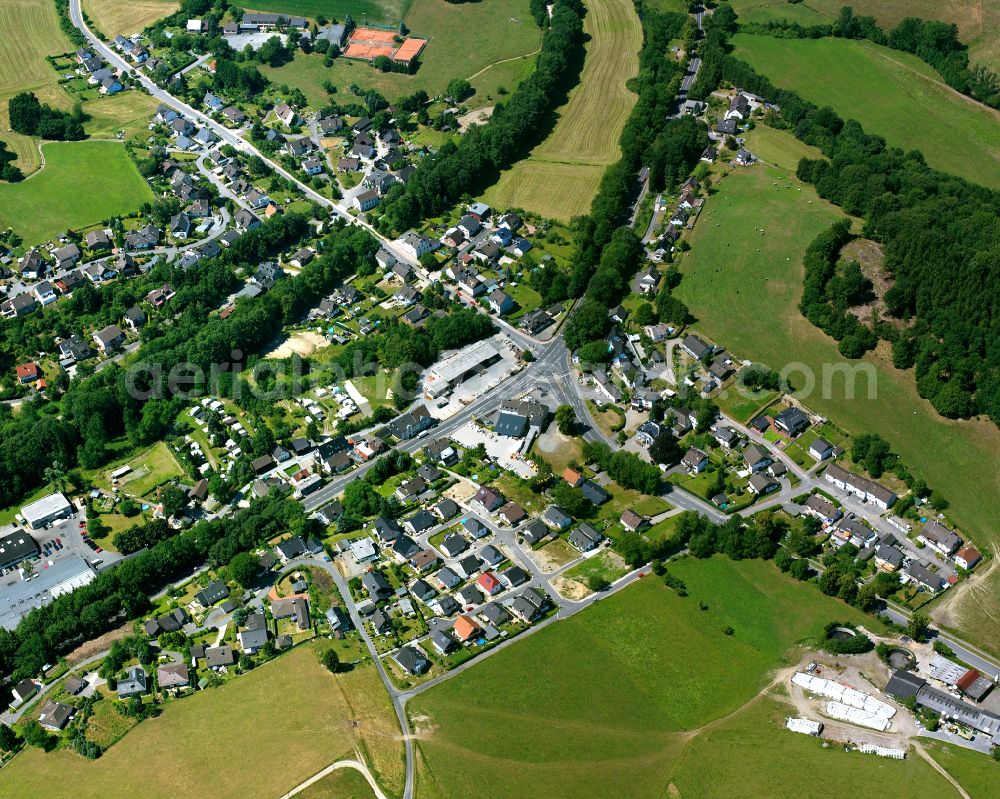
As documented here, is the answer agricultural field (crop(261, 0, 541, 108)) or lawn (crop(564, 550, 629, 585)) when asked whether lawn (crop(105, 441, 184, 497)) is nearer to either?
lawn (crop(564, 550, 629, 585))

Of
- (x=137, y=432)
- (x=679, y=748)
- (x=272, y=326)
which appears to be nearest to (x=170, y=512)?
(x=137, y=432)

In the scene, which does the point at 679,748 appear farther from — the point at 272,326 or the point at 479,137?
the point at 479,137

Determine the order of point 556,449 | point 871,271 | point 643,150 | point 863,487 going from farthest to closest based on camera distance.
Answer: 1. point 643,150
2. point 871,271
3. point 556,449
4. point 863,487

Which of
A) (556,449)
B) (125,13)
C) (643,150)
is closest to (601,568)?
(556,449)

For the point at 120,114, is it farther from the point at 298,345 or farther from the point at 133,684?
the point at 133,684

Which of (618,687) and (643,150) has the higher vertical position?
(643,150)

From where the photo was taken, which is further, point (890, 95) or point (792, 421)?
point (890, 95)
